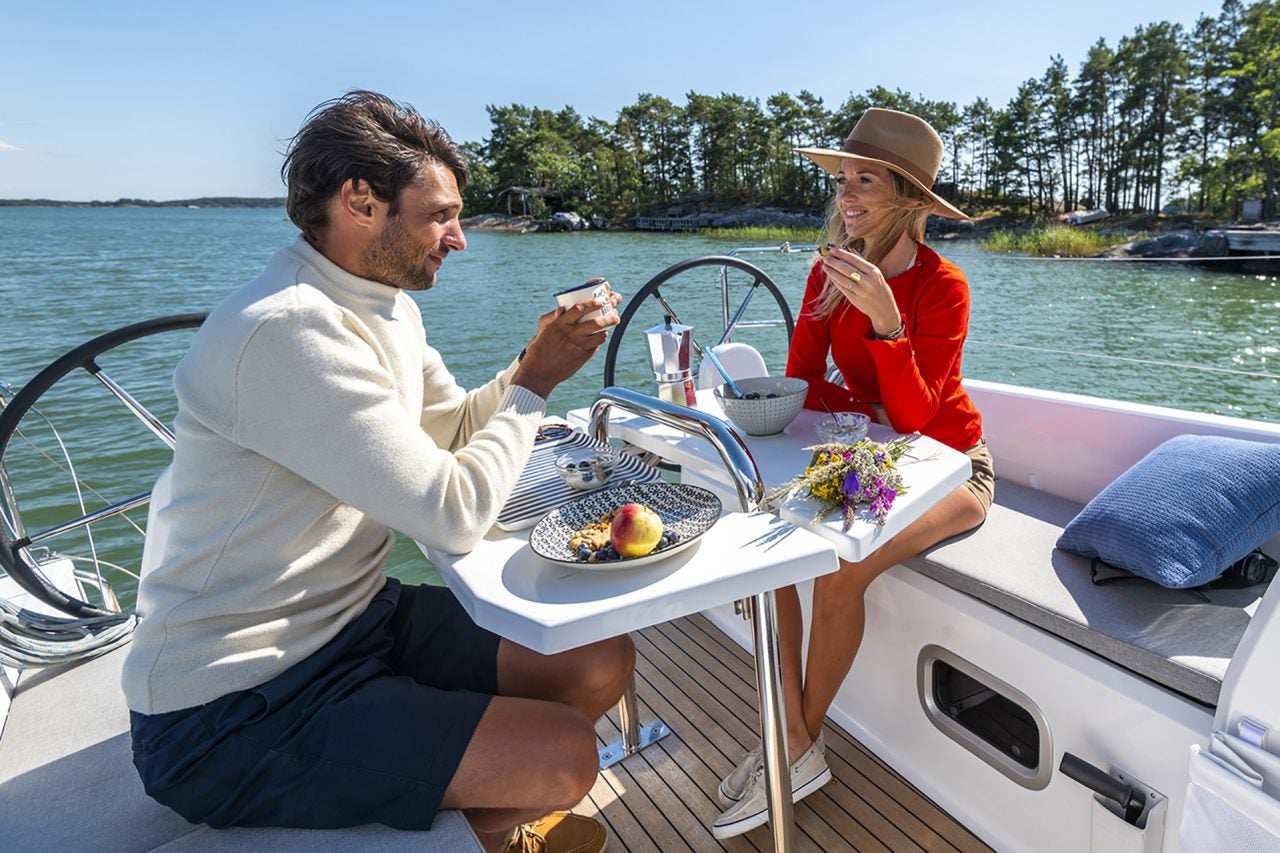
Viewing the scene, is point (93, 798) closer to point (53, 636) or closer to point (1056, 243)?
point (53, 636)

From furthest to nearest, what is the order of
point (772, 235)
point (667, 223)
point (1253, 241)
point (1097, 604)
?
point (667, 223)
point (772, 235)
point (1253, 241)
point (1097, 604)

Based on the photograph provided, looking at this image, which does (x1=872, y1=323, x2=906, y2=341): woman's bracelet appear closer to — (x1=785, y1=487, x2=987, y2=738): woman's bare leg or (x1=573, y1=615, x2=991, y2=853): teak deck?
(x1=785, y1=487, x2=987, y2=738): woman's bare leg

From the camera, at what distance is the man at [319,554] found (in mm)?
836

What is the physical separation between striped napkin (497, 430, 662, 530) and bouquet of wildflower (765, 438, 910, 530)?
24 cm

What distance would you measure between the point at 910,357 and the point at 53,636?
5.67ft

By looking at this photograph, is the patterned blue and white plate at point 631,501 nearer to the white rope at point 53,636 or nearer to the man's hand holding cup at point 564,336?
the man's hand holding cup at point 564,336

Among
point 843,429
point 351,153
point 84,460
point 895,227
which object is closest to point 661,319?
point 84,460

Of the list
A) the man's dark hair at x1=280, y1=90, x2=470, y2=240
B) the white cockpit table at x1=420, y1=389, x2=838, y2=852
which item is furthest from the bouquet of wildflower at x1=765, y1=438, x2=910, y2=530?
the man's dark hair at x1=280, y1=90, x2=470, y2=240

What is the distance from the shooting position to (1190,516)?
45.9 inches

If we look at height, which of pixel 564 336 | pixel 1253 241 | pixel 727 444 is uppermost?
pixel 564 336

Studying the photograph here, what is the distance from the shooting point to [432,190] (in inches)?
40.1

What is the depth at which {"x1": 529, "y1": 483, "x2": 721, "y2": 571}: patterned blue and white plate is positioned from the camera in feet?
2.77

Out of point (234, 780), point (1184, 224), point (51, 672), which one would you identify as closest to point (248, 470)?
point (234, 780)

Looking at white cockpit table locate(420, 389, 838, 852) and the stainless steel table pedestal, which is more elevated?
white cockpit table locate(420, 389, 838, 852)
